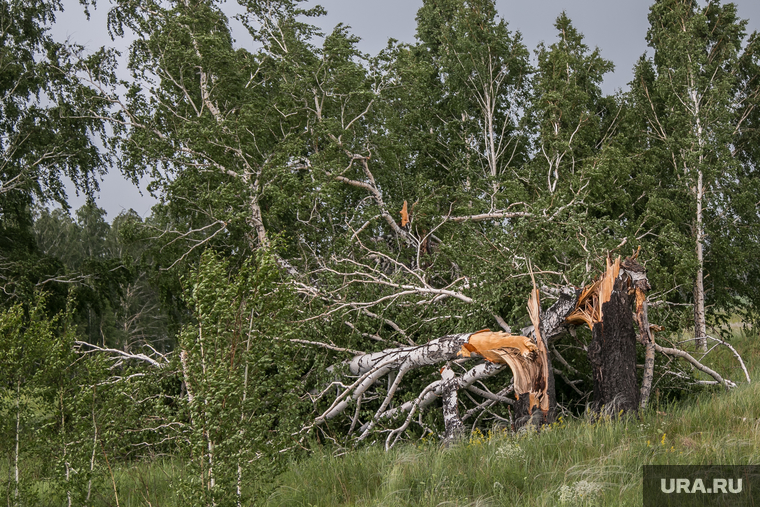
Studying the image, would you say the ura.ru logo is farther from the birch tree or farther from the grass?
the birch tree

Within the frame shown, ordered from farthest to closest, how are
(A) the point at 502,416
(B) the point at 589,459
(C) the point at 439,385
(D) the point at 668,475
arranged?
(A) the point at 502,416
(C) the point at 439,385
(B) the point at 589,459
(D) the point at 668,475

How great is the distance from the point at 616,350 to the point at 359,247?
5.08 m

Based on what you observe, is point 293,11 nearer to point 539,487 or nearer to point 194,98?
point 194,98

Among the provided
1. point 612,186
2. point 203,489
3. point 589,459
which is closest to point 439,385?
point 589,459

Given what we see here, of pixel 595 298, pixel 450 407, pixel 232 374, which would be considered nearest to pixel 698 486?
pixel 595 298

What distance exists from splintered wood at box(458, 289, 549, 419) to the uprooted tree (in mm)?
10

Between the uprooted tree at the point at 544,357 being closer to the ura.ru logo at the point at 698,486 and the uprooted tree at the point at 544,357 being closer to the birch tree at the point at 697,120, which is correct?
the ura.ru logo at the point at 698,486

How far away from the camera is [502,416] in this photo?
7285mm

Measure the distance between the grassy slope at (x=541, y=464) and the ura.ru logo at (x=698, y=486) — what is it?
0.17 m

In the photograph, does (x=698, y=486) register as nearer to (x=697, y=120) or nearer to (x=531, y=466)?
(x=531, y=466)

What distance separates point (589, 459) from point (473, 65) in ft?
41.1

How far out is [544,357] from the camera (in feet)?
20.0

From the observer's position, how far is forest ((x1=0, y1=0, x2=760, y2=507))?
4.99 meters

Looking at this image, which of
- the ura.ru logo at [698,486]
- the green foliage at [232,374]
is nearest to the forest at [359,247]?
the green foliage at [232,374]
